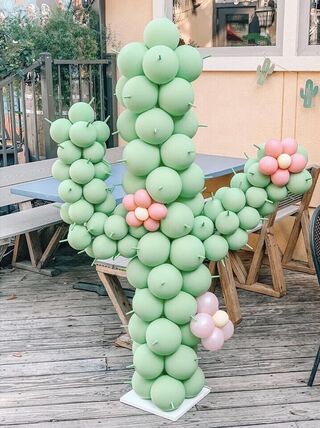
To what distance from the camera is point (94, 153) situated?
2.83 meters

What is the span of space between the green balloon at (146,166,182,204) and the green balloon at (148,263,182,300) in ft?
1.00

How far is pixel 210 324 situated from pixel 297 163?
2.71 ft

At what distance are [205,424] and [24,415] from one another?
848mm

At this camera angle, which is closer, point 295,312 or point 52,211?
point 295,312

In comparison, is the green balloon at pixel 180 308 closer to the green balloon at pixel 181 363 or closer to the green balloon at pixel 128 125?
the green balloon at pixel 181 363

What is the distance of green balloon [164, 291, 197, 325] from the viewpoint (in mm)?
2801

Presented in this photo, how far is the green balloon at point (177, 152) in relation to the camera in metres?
2.65

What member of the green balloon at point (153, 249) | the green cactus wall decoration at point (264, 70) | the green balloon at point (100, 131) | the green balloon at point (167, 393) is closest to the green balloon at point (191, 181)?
the green balloon at point (153, 249)

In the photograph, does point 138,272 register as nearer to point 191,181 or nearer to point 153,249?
point 153,249

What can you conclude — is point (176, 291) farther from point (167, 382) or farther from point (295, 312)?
point (295, 312)

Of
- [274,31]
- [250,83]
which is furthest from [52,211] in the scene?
[274,31]

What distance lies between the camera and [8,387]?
3203 mm

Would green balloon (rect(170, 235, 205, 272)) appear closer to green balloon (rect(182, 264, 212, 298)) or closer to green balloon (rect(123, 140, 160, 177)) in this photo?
green balloon (rect(182, 264, 212, 298))

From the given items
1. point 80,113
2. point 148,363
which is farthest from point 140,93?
point 148,363
